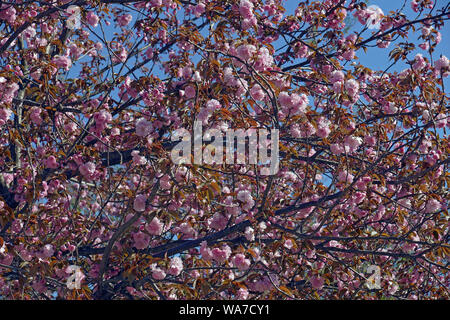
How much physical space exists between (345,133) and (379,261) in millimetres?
1446

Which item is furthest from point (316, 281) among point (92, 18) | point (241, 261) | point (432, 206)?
point (92, 18)

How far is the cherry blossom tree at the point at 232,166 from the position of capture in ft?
11.1

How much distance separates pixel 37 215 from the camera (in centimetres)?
421

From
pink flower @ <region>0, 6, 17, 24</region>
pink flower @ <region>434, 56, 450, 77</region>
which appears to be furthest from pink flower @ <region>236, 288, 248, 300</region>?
pink flower @ <region>0, 6, 17, 24</region>

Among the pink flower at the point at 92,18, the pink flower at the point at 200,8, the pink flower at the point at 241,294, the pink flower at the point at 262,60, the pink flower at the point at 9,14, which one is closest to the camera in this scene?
the pink flower at the point at 241,294

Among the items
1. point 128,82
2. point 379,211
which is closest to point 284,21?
point 128,82

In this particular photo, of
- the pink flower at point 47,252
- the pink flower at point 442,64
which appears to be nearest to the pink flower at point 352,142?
the pink flower at point 442,64

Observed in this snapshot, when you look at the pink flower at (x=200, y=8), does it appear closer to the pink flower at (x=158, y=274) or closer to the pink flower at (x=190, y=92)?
the pink flower at (x=190, y=92)

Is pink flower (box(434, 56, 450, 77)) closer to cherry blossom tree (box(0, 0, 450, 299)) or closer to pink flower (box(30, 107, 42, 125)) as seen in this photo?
cherry blossom tree (box(0, 0, 450, 299))

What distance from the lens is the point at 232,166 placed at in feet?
12.7

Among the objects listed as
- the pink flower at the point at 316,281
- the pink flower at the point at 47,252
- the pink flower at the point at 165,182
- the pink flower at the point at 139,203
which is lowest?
the pink flower at the point at 316,281

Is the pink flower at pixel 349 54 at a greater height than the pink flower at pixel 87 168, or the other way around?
the pink flower at pixel 349 54
